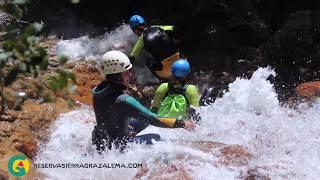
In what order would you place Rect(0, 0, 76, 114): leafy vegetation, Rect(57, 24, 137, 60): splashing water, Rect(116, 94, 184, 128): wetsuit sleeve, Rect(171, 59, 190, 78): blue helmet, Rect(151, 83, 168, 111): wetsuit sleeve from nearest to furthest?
Rect(0, 0, 76, 114): leafy vegetation < Rect(116, 94, 184, 128): wetsuit sleeve < Rect(171, 59, 190, 78): blue helmet < Rect(151, 83, 168, 111): wetsuit sleeve < Rect(57, 24, 137, 60): splashing water

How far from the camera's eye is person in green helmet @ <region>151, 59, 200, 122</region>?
5.28m

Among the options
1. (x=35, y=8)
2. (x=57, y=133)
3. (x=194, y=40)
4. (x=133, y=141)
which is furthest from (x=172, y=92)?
(x=35, y=8)

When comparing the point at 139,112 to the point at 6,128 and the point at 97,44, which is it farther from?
the point at 97,44

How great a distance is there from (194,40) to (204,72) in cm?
107

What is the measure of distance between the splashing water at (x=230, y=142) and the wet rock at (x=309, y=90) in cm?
46

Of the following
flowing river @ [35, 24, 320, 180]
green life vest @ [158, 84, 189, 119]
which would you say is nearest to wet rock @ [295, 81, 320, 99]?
flowing river @ [35, 24, 320, 180]

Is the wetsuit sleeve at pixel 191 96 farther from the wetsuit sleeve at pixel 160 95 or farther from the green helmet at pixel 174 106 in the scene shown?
the wetsuit sleeve at pixel 160 95

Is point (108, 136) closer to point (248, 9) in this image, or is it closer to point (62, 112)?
point (62, 112)

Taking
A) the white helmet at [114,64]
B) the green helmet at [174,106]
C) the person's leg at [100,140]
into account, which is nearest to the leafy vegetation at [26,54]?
the white helmet at [114,64]

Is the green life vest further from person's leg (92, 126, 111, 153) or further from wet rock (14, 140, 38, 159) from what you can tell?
wet rock (14, 140, 38, 159)

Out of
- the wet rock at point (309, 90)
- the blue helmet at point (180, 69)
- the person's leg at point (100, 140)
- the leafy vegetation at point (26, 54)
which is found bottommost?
the leafy vegetation at point (26, 54)

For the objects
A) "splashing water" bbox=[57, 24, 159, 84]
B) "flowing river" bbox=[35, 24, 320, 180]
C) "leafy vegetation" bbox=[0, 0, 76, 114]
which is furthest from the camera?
"splashing water" bbox=[57, 24, 159, 84]

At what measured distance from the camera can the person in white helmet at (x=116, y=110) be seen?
4254 mm

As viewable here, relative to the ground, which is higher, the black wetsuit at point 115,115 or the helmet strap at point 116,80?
the helmet strap at point 116,80
